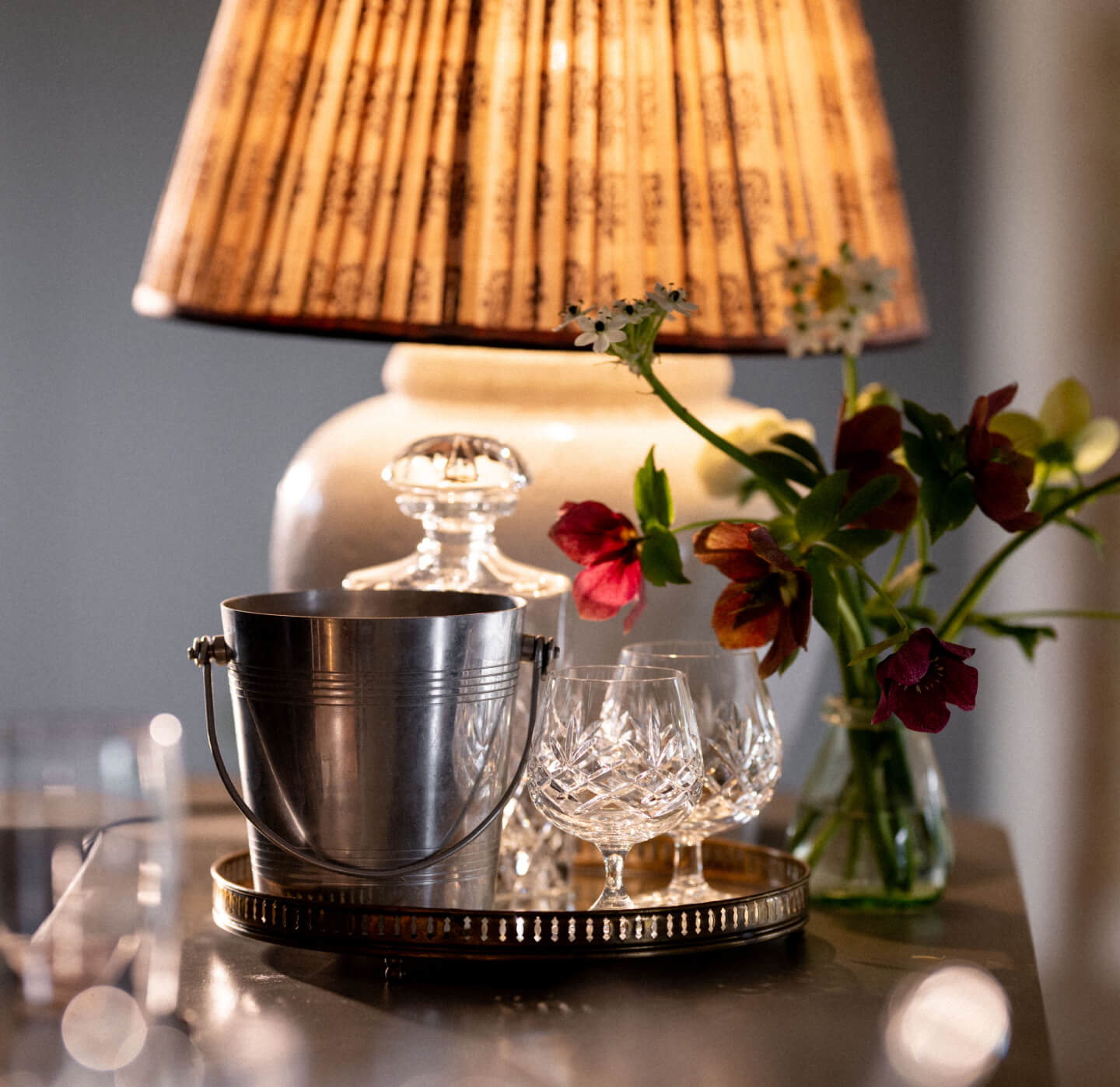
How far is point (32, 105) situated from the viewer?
2387 millimetres

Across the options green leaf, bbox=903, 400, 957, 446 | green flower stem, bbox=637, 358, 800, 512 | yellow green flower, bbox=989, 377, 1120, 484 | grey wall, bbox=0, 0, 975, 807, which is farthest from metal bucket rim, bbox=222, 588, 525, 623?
grey wall, bbox=0, 0, 975, 807

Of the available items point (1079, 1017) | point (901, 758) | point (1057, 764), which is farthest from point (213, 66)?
point (1079, 1017)

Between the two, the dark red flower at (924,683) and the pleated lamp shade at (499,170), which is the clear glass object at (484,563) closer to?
the pleated lamp shade at (499,170)

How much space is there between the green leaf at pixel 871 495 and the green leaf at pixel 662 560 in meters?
0.09

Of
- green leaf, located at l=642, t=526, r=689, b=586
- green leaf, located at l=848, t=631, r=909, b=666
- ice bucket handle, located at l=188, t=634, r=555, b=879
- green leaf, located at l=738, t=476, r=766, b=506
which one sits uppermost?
green leaf, located at l=738, t=476, r=766, b=506

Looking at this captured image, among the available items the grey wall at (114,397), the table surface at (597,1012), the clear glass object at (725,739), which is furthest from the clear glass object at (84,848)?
the grey wall at (114,397)

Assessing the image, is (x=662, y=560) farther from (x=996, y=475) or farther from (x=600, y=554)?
(x=996, y=475)

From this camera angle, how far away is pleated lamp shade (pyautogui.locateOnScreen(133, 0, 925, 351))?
86 cm

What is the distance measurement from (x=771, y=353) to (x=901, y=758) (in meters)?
0.26

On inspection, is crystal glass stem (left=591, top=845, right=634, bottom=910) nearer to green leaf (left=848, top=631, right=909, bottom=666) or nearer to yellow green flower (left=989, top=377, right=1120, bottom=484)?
green leaf (left=848, top=631, right=909, bottom=666)

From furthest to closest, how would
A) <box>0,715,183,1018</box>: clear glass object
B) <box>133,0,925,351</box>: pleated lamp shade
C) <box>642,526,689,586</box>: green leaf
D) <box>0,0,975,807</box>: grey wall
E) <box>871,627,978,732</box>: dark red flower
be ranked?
<box>0,0,975,807</box>: grey wall → <box>133,0,925,351</box>: pleated lamp shade → <box>642,526,689,586</box>: green leaf → <box>871,627,978,732</box>: dark red flower → <box>0,715,183,1018</box>: clear glass object

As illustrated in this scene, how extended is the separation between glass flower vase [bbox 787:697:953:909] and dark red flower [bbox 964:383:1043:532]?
0.16 meters

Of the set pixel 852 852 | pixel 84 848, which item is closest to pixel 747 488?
pixel 852 852

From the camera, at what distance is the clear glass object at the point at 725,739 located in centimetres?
77
